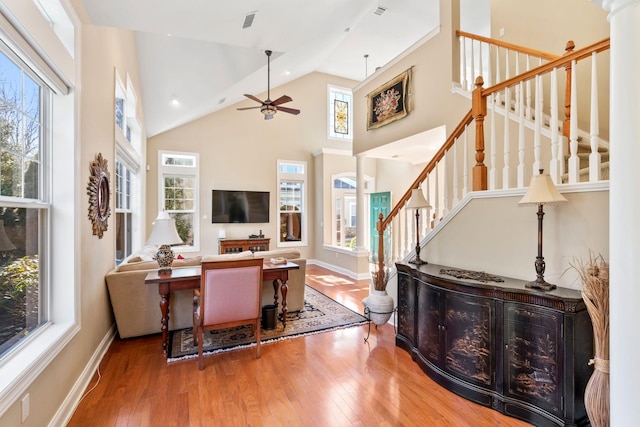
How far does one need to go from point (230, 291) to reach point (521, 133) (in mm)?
2788

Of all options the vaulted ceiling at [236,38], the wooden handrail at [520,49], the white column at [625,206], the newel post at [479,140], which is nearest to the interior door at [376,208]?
the vaulted ceiling at [236,38]

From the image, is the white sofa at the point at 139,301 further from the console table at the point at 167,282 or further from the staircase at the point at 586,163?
the staircase at the point at 586,163

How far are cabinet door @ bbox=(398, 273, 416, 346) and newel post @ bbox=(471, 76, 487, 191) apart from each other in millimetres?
1073

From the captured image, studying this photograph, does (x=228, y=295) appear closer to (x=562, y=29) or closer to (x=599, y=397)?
(x=599, y=397)

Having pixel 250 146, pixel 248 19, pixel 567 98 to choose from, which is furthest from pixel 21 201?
pixel 250 146

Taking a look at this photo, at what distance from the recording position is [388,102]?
516cm

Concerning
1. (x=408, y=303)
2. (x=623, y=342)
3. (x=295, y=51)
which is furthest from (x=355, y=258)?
(x=623, y=342)

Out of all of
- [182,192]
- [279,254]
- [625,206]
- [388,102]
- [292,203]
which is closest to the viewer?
[625,206]

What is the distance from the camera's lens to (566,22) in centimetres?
395

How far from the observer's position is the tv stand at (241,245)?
23.5 feet

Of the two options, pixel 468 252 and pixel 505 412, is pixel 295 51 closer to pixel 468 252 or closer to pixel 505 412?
pixel 468 252

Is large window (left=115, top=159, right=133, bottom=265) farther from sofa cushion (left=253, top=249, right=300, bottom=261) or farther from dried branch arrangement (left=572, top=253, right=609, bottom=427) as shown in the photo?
dried branch arrangement (left=572, top=253, right=609, bottom=427)

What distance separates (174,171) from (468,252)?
257 inches

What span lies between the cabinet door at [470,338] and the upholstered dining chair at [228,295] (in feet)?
5.61
